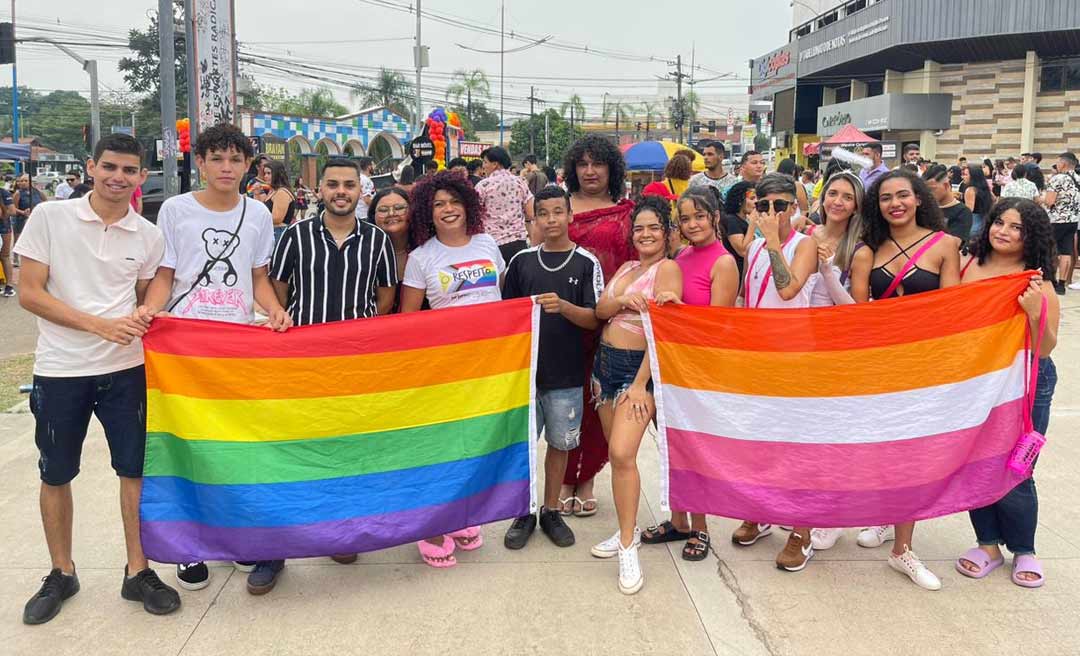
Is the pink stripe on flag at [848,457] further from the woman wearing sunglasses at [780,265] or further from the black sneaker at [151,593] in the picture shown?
the black sneaker at [151,593]

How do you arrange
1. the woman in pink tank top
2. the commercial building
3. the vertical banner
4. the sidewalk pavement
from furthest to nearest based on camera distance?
the commercial building < the vertical banner < the woman in pink tank top < the sidewalk pavement

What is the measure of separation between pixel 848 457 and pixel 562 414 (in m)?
1.28

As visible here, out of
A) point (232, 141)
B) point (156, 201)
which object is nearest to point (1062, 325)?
point (232, 141)

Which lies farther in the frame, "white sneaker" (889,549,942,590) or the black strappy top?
the black strappy top

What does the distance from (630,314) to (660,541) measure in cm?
113

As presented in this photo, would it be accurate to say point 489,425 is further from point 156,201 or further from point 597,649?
point 156,201

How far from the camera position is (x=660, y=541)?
4.29m

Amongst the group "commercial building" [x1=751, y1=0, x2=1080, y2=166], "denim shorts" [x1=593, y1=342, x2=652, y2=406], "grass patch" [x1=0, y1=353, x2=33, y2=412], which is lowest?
"grass patch" [x1=0, y1=353, x2=33, y2=412]

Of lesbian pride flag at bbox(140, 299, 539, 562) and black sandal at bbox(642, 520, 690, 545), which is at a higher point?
lesbian pride flag at bbox(140, 299, 539, 562)

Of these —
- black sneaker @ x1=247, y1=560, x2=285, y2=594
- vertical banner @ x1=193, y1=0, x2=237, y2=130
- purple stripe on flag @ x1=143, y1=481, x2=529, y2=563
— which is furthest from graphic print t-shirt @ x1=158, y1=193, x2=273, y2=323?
vertical banner @ x1=193, y1=0, x2=237, y2=130

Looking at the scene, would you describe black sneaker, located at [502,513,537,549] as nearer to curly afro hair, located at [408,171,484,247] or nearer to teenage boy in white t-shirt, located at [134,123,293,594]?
teenage boy in white t-shirt, located at [134,123,293,594]

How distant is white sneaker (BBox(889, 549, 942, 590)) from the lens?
149 inches

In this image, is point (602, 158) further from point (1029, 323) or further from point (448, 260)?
point (1029, 323)

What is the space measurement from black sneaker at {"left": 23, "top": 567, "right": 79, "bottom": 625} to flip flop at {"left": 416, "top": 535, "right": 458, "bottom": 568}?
1433 millimetres
